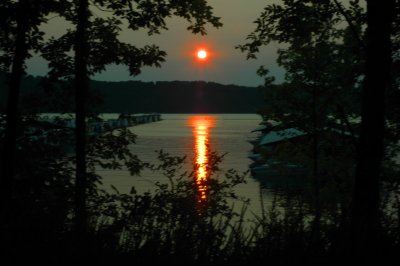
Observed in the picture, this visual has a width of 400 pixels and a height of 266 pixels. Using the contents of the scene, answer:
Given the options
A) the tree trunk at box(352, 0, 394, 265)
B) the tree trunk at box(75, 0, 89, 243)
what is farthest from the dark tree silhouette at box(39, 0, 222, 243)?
the tree trunk at box(352, 0, 394, 265)

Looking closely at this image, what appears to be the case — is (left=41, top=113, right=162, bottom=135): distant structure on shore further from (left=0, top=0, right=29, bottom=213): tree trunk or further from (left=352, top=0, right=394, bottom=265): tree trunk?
(left=352, top=0, right=394, bottom=265): tree trunk

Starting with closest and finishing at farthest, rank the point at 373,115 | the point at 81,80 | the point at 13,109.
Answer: the point at 373,115 < the point at 13,109 < the point at 81,80

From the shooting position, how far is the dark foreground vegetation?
5.04 meters

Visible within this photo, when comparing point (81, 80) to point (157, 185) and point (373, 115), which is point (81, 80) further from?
point (373, 115)

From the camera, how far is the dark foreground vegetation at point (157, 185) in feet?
16.5

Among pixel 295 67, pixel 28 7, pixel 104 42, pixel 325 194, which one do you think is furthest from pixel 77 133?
pixel 295 67

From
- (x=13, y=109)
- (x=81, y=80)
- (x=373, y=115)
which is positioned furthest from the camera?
(x=81, y=80)

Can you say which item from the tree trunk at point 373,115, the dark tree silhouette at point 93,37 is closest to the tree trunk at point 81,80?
the dark tree silhouette at point 93,37

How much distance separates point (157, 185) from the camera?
8.45m

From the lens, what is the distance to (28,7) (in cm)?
802

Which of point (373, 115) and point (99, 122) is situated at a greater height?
point (373, 115)

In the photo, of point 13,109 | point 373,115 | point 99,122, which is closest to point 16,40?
point 13,109

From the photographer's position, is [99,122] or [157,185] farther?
[99,122]

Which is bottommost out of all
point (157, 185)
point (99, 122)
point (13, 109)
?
point (157, 185)
